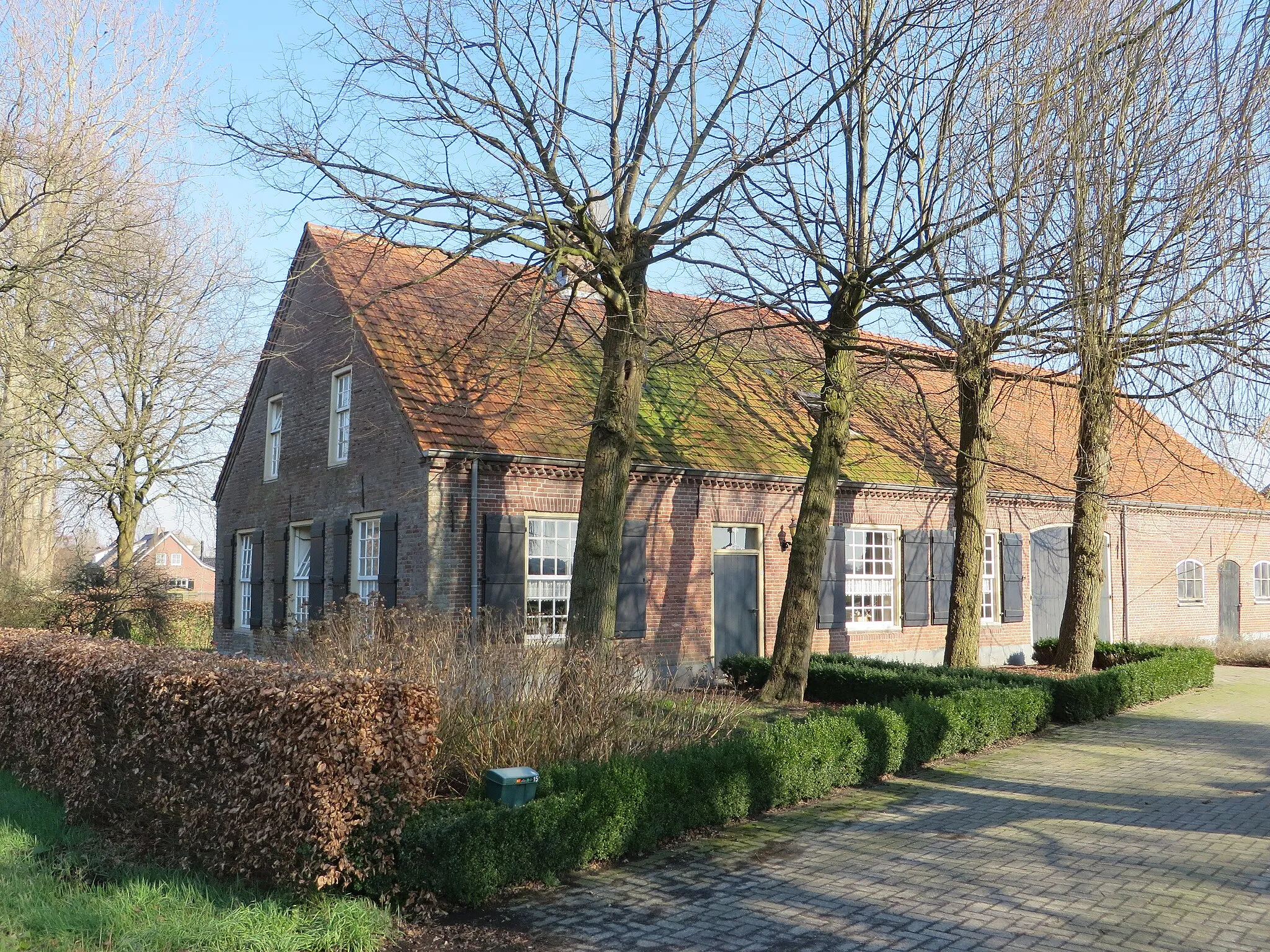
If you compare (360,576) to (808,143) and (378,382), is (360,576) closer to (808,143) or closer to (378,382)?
(378,382)

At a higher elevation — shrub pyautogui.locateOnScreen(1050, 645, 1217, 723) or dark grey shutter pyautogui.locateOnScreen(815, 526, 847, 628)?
dark grey shutter pyautogui.locateOnScreen(815, 526, 847, 628)

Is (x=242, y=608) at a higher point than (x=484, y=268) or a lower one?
lower

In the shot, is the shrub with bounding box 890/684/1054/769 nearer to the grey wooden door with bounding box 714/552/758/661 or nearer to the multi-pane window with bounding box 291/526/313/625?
the grey wooden door with bounding box 714/552/758/661

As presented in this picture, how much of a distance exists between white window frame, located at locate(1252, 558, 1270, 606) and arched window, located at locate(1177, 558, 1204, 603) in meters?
2.47

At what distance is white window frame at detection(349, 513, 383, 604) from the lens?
15.8 meters

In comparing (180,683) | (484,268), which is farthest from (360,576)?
(180,683)

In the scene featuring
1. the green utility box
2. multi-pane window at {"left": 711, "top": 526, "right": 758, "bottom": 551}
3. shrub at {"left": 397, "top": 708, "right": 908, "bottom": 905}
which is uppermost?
multi-pane window at {"left": 711, "top": 526, "right": 758, "bottom": 551}

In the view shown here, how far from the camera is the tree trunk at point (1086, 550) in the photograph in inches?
588

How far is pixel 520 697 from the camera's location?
820 centimetres

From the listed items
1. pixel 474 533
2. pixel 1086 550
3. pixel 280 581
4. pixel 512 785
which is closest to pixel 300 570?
pixel 280 581

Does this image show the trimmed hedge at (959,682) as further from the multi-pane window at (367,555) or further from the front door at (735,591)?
the multi-pane window at (367,555)

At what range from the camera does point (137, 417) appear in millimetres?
23547

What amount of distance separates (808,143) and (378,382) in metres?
7.59

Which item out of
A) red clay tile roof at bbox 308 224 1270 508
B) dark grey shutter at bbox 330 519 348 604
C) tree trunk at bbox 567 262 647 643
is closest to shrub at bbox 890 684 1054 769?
red clay tile roof at bbox 308 224 1270 508
